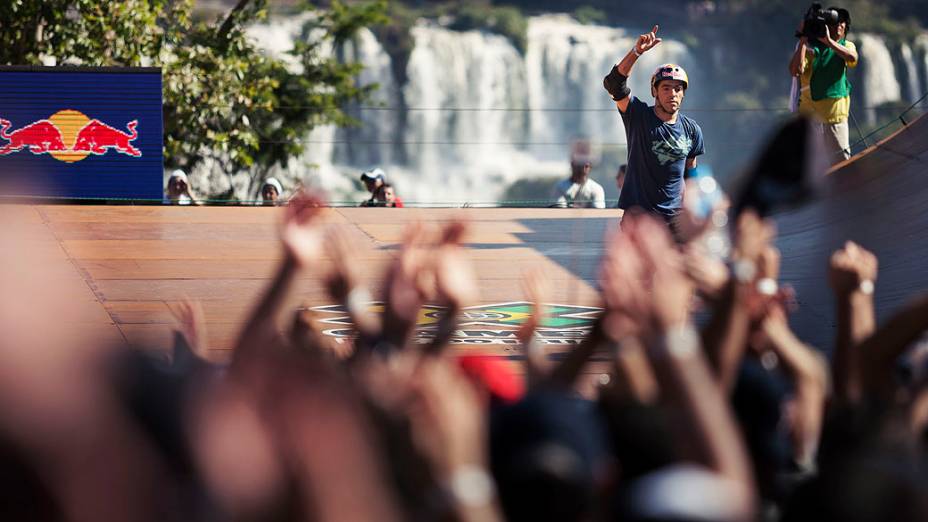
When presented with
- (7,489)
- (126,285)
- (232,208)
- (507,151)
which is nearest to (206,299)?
(126,285)

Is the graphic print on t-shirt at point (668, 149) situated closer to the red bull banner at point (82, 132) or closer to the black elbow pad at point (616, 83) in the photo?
the black elbow pad at point (616, 83)

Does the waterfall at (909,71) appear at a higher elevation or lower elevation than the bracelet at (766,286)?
lower

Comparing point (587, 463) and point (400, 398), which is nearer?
point (400, 398)

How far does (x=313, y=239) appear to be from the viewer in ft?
9.50

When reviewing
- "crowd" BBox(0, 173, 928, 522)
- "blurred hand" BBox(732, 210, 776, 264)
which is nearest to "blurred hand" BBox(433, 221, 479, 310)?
"crowd" BBox(0, 173, 928, 522)

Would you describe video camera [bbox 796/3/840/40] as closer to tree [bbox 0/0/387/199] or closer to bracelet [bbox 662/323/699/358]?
tree [bbox 0/0/387/199]

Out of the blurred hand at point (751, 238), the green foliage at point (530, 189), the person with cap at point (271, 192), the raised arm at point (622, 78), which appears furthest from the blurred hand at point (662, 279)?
the green foliage at point (530, 189)

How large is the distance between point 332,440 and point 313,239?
1.05 m

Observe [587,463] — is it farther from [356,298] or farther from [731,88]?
[731,88]

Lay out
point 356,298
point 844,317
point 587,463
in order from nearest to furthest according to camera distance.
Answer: point 587,463 → point 356,298 → point 844,317

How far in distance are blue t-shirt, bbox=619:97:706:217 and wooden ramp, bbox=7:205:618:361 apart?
92cm

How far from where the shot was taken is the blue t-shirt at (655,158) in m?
7.07

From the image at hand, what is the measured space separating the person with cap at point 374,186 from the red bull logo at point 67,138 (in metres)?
2.36

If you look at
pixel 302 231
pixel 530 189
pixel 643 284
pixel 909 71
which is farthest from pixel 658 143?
pixel 909 71
